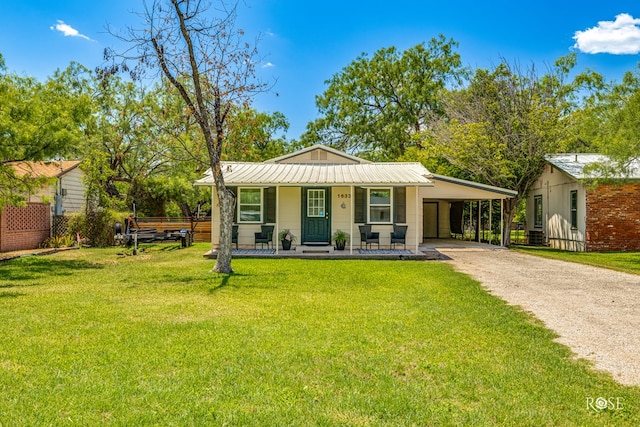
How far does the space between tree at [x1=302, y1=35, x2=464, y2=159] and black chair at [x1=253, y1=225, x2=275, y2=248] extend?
19293 millimetres

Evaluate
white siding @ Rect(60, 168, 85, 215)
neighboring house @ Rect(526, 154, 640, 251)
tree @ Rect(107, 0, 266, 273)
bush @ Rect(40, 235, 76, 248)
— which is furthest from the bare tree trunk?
white siding @ Rect(60, 168, 85, 215)

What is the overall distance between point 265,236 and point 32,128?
275 inches

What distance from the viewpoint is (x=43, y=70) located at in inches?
1000

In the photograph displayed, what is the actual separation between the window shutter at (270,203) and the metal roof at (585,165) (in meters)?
9.76

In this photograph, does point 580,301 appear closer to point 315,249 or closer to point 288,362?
point 288,362

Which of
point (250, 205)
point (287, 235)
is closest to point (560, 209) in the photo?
point (287, 235)

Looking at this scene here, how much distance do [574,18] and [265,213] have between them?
18.6 m

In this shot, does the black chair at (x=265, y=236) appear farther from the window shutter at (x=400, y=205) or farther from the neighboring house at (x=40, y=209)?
the neighboring house at (x=40, y=209)

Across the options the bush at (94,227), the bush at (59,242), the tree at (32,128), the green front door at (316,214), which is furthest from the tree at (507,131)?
the bush at (59,242)

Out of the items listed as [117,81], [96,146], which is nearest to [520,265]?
[96,146]

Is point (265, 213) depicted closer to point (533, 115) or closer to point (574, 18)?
point (533, 115)

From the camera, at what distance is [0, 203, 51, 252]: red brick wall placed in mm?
15470

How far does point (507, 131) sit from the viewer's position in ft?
66.7

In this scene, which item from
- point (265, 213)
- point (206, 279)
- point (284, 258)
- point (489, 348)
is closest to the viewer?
point (489, 348)
